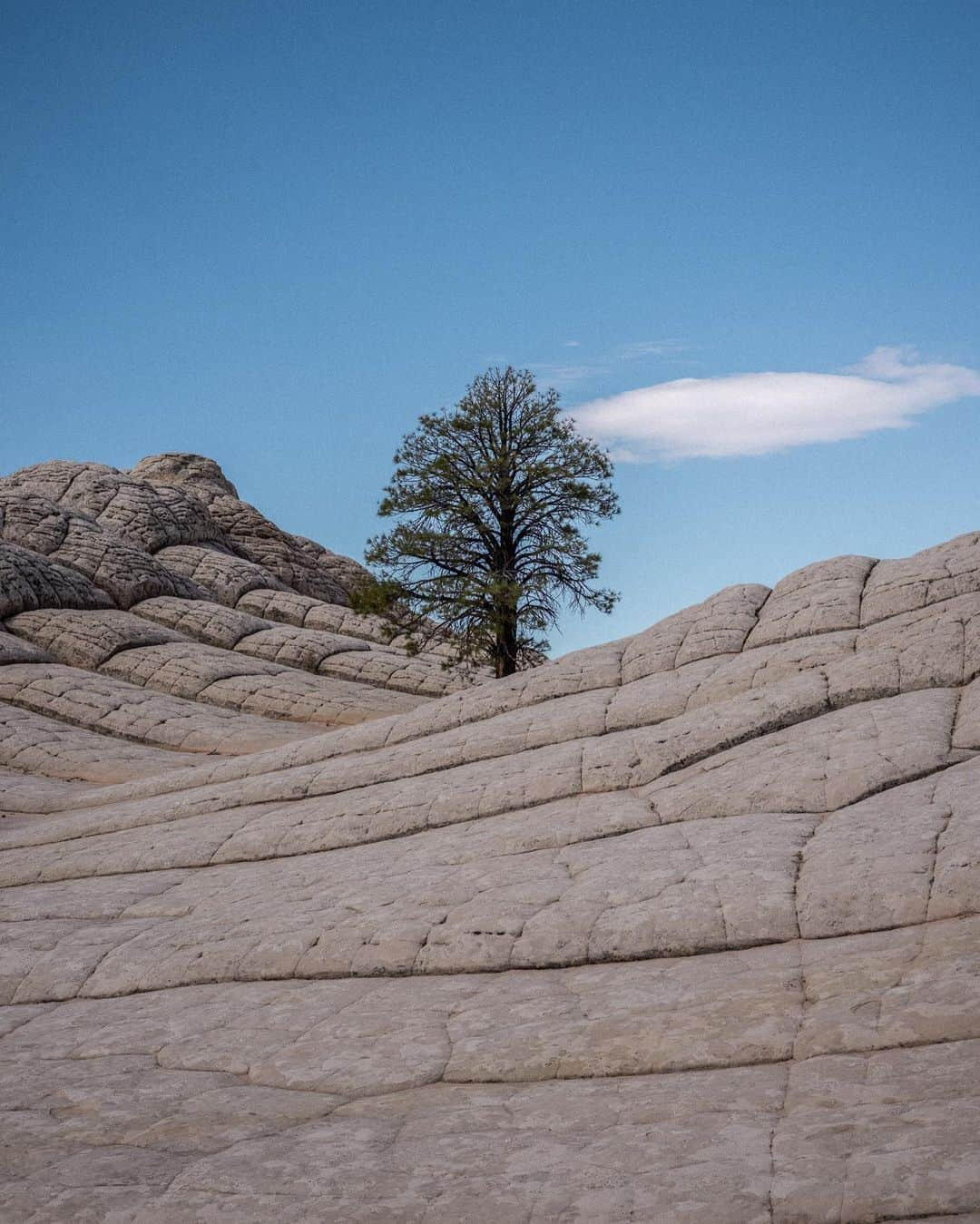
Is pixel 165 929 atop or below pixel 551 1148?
atop

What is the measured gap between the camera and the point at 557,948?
10703 millimetres

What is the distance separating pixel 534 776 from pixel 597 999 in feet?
27.1

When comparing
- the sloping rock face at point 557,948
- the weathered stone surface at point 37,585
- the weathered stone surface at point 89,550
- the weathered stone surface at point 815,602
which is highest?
the weathered stone surface at point 89,550

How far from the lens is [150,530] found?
51.7 meters

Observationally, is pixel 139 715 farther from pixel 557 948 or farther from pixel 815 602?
pixel 557 948

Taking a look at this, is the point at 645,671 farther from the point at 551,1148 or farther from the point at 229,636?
the point at 229,636

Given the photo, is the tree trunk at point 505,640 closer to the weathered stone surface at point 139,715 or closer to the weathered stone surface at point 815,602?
the weathered stone surface at point 139,715

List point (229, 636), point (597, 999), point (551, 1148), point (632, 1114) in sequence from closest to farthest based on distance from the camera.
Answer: point (551, 1148), point (632, 1114), point (597, 999), point (229, 636)

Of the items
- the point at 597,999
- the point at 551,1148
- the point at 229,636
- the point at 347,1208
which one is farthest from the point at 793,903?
the point at 229,636

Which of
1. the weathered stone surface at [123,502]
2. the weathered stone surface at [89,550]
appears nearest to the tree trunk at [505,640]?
the weathered stone surface at [89,550]

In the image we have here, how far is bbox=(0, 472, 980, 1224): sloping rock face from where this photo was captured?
6172 millimetres

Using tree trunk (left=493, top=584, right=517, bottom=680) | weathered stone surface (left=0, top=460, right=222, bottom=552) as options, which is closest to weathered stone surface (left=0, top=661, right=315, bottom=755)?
tree trunk (left=493, top=584, right=517, bottom=680)

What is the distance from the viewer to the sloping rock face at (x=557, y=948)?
6.17 metres

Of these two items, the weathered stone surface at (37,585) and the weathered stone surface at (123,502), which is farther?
the weathered stone surface at (123,502)
